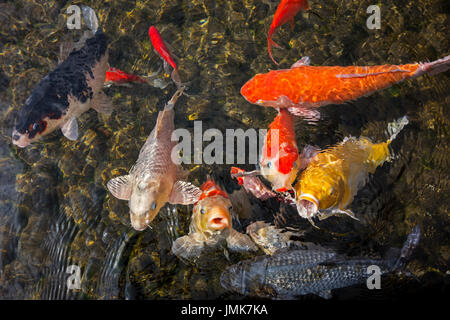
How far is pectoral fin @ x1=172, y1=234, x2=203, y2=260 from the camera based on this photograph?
4152 mm

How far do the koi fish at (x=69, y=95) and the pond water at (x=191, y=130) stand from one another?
1.27ft

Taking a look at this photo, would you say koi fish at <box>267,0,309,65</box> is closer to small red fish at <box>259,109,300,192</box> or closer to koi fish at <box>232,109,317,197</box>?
koi fish at <box>232,109,317,197</box>

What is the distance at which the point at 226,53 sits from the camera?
5449 millimetres

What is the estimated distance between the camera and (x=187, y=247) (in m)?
4.19

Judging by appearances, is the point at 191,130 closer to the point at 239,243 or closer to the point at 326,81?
the point at 239,243

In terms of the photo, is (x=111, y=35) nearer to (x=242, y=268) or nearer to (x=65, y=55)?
(x=65, y=55)

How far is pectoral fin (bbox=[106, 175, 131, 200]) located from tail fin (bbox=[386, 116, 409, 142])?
10.9 ft

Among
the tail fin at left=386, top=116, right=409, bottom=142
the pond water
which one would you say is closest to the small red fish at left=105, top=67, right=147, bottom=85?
the pond water

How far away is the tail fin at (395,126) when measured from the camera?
4.75 metres

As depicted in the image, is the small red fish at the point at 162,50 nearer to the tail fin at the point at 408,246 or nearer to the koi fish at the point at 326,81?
the koi fish at the point at 326,81

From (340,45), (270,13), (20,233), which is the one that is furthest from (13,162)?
(340,45)

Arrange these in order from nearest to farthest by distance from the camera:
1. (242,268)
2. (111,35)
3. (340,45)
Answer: (242,268)
(340,45)
(111,35)

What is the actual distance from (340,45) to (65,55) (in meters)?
3.81

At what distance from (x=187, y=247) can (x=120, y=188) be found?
103cm
